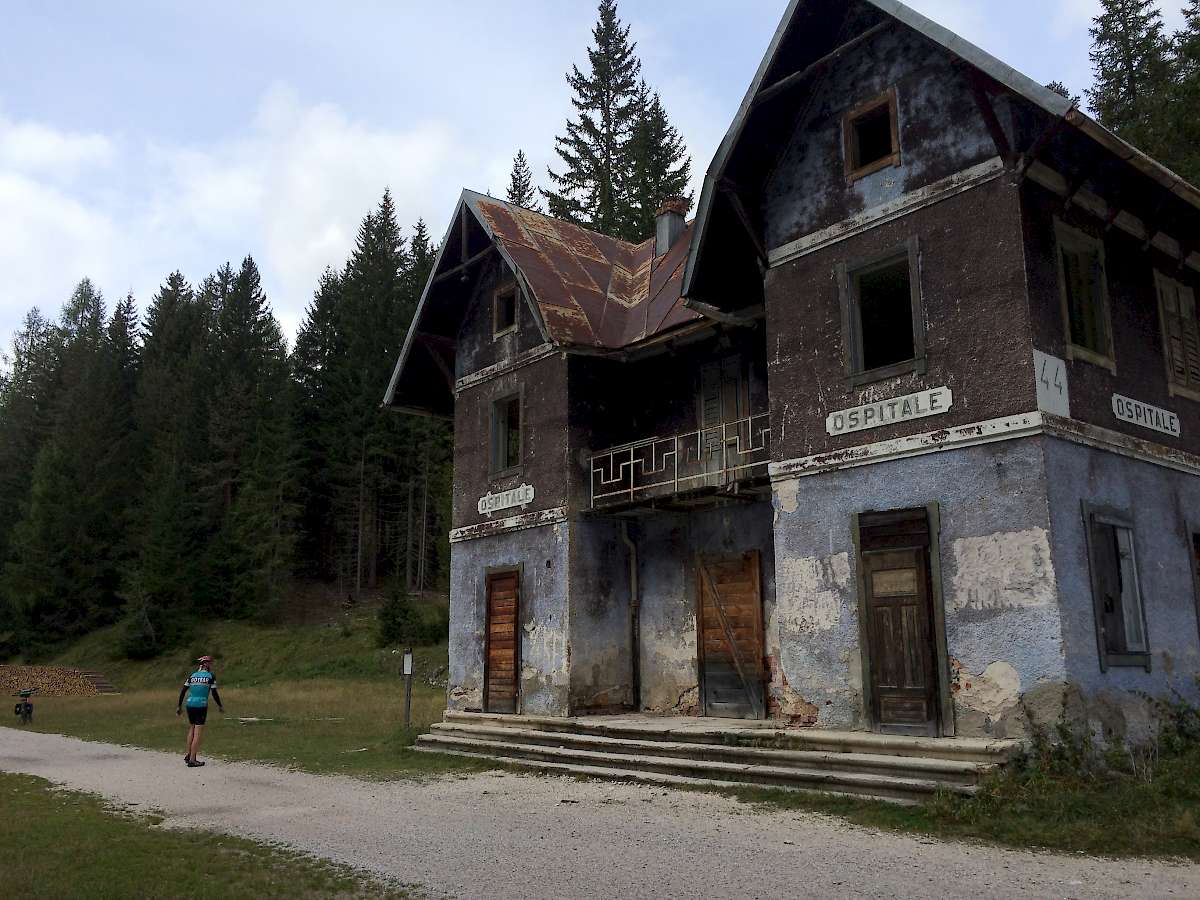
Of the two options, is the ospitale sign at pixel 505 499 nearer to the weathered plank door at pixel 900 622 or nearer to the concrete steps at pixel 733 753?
the concrete steps at pixel 733 753

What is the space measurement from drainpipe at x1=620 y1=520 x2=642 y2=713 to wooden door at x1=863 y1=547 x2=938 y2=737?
5.85m

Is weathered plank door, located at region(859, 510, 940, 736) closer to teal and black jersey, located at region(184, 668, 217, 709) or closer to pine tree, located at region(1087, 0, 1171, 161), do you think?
teal and black jersey, located at region(184, 668, 217, 709)

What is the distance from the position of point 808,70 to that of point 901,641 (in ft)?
23.5

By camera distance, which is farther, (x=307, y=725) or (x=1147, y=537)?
(x=307, y=725)

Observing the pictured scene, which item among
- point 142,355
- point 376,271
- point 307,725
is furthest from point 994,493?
point 142,355

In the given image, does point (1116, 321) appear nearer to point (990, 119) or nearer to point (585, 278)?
point (990, 119)

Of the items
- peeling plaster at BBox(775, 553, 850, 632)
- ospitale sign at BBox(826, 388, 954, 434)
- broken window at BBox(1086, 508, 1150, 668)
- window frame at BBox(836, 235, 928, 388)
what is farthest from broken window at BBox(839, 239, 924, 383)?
broken window at BBox(1086, 508, 1150, 668)

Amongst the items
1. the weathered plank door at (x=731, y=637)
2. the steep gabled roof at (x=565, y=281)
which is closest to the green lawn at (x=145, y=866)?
the weathered plank door at (x=731, y=637)

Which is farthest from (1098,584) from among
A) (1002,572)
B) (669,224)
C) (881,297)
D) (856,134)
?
(669,224)

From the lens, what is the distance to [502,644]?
17422 mm

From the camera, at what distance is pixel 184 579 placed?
43969 mm

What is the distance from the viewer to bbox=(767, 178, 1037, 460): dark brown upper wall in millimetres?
10844

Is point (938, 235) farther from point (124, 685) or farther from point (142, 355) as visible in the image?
point (142, 355)

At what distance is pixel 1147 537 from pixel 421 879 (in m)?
9.47
